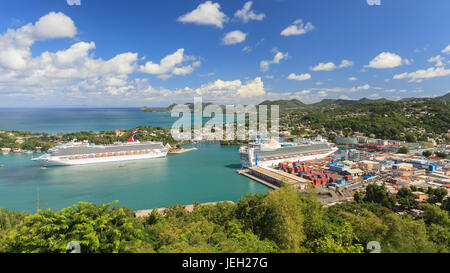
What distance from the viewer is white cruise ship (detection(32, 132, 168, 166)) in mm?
14125

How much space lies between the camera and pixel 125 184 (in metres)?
10.5

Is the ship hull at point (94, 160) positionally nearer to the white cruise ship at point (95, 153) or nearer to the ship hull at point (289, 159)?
the white cruise ship at point (95, 153)

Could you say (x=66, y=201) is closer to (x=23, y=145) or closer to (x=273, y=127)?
(x=23, y=145)

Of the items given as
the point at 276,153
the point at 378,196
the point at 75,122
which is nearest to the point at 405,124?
the point at 276,153

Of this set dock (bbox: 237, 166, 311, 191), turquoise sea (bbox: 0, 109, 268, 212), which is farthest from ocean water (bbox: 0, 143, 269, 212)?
dock (bbox: 237, 166, 311, 191)

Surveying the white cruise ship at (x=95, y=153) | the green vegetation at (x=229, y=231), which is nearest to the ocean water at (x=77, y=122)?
the white cruise ship at (x=95, y=153)

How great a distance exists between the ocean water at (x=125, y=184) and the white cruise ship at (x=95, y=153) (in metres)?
0.69

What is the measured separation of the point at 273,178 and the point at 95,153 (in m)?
11.9

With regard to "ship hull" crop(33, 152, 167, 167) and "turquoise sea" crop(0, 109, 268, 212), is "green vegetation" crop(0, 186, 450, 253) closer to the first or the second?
"turquoise sea" crop(0, 109, 268, 212)

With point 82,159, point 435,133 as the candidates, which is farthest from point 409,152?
point 82,159

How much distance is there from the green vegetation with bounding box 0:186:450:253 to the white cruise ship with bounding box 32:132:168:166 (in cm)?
946
